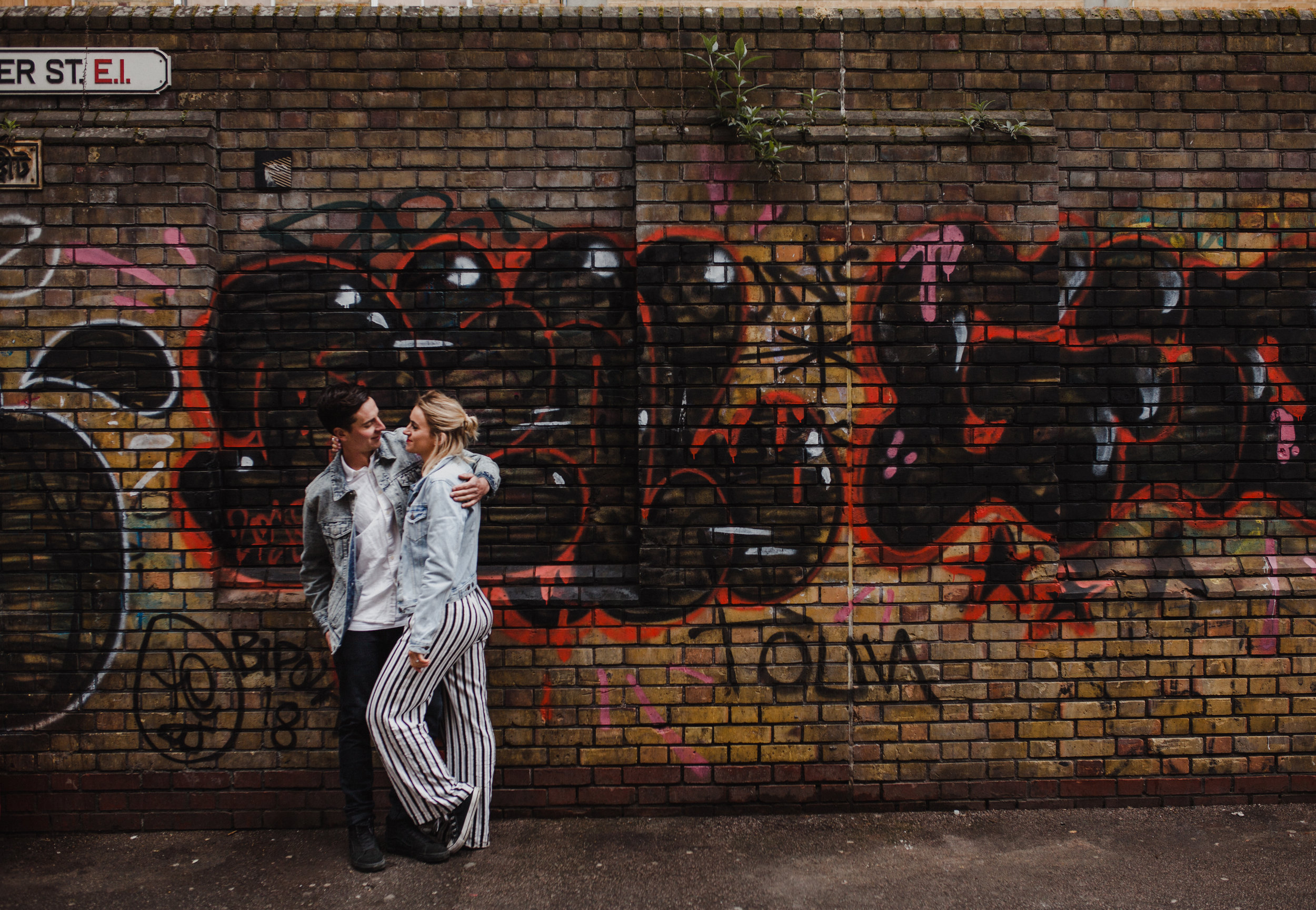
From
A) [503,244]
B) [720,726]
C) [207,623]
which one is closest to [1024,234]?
[503,244]

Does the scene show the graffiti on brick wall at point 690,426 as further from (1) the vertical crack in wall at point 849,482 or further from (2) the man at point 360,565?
(2) the man at point 360,565

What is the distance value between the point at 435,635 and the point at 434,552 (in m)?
0.33

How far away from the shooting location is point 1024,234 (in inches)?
153

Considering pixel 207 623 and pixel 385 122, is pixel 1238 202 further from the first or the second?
pixel 207 623

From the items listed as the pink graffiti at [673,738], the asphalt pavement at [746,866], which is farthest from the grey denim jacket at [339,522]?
the pink graffiti at [673,738]

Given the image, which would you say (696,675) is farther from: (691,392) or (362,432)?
(362,432)

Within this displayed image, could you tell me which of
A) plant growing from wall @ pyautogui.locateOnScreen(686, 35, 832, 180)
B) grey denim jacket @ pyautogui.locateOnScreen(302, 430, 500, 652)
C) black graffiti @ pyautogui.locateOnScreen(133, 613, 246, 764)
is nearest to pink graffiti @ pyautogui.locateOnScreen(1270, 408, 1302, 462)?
plant growing from wall @ pyautogui.locateOnScreen(686, 35, 832, 180)

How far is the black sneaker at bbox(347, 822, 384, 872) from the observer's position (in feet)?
11.1

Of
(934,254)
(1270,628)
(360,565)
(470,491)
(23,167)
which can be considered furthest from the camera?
(1270,628)

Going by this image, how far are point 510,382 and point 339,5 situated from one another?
1966 millimetres

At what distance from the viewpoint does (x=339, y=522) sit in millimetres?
3396

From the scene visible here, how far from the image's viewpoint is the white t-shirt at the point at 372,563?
3.40 metres

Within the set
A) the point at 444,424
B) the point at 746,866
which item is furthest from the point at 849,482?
the point at 444,424

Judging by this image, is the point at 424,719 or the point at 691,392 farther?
the point at 691,392
